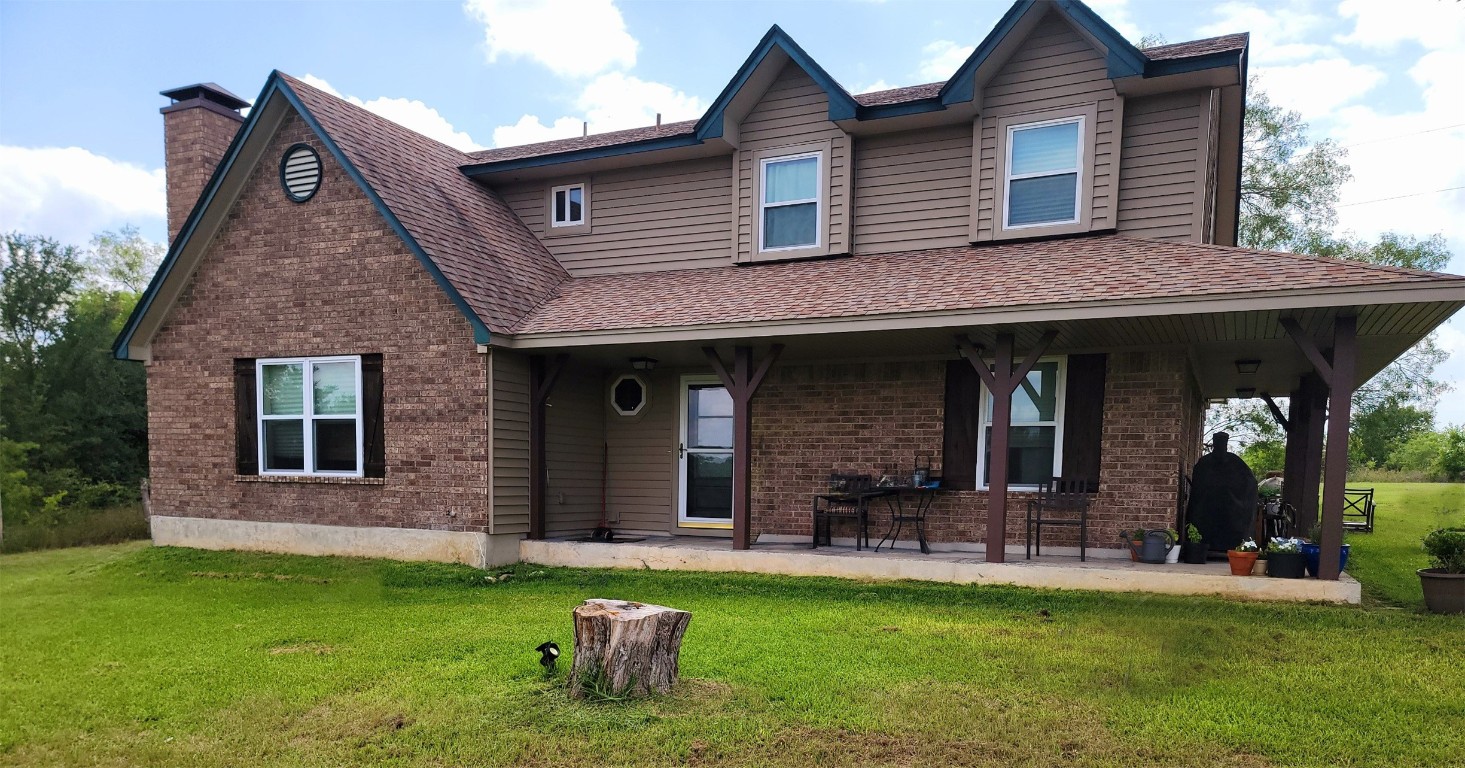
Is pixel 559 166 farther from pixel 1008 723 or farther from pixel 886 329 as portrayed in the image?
pixel 1008 723

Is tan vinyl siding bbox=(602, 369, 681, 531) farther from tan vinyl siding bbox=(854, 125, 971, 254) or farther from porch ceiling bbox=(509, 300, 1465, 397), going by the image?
tan vinyl siding bbox=(854, 125, 971, 254)

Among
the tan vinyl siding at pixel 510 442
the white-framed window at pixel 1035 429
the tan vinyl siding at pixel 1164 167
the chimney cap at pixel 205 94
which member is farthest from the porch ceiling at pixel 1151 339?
the chimney cap at pixel 205 94

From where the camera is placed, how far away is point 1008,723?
423 cm

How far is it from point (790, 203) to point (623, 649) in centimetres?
691

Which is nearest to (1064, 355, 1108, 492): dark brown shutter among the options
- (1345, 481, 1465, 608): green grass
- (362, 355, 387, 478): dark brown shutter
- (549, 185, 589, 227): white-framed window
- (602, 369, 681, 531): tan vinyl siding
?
(1345, 481, 1465, 608): green grass

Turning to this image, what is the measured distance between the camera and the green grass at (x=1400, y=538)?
7.87 meters

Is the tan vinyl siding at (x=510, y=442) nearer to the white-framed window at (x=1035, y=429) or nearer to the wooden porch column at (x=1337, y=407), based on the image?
the white-framed window at (x=1035, y=429)

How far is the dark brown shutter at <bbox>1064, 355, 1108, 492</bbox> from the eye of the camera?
8.81 metres

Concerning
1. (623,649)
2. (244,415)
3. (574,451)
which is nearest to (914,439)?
(574,451)

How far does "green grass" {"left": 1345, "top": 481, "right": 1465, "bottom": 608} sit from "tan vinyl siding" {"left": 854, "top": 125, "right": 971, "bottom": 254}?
541 centimetres

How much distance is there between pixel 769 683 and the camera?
487 cm

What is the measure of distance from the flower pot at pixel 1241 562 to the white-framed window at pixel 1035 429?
2028mm

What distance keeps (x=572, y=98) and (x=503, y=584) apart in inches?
734

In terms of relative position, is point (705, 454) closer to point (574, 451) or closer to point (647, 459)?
point (647, 459)
